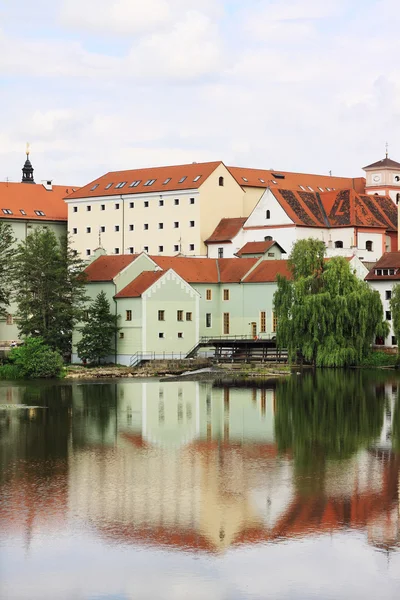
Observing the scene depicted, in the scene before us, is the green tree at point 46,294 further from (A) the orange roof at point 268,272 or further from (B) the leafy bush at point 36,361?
(A) the orange roof at point 268,272

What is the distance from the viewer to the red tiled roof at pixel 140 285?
70000 millimetres

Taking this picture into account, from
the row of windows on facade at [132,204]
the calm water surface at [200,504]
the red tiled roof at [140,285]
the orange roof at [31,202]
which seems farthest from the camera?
the orange roof at [31,202]

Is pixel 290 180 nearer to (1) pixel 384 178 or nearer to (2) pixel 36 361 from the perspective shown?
(1) pixel 384 178

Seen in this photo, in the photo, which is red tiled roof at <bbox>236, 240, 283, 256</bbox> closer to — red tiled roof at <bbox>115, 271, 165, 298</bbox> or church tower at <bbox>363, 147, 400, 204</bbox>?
red tiled roof at <bbox>115, 271, 165, 298</bbox>

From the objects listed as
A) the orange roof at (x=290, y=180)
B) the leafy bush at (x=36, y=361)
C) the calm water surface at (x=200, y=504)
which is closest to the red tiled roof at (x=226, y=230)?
the orange roof at (x=290, y=180)

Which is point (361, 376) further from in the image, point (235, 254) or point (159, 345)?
point (235, 254)

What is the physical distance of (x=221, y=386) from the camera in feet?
185

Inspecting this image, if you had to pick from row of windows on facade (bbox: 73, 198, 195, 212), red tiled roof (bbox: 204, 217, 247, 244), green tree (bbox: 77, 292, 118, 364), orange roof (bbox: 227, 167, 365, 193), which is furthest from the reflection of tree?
orange roof (bbox: 227, 167, 365, 193)

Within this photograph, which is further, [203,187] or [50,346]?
[203,187]

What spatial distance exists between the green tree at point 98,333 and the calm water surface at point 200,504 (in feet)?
80.3

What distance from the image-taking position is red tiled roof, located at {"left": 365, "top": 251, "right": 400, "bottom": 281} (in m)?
76.2

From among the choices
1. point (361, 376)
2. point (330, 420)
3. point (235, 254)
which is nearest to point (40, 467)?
point (330, 420)

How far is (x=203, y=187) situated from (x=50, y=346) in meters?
32.8

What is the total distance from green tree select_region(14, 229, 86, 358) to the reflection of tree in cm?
1511
